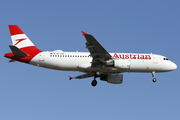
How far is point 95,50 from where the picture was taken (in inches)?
1470

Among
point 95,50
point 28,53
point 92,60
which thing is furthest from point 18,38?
point 95,50

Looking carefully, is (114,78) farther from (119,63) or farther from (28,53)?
(28,53)

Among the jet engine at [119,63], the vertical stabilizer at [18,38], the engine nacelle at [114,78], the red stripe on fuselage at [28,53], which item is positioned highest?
the vertical stabilizer at [18,38]

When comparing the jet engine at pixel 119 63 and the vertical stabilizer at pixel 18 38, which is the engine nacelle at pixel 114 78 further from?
the vertical stabilizer at pixel 18 38

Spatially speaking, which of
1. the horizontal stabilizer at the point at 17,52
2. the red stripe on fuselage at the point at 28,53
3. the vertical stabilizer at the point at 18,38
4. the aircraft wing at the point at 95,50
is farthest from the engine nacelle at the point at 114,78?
the horizontal stabilizer at the point at 17,52

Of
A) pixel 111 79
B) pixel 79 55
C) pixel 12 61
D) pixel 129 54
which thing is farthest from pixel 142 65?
pixel 12 61

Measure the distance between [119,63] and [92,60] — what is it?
366cm

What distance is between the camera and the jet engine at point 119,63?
38188 mm

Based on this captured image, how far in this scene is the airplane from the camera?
3825 centimetres

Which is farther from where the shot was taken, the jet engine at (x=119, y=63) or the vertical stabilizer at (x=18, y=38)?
the vertical stabilizer at (x=18, y=38)

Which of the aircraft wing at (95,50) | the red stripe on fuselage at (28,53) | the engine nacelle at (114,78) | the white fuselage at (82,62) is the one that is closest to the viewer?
the aircraft wing at (95,50)

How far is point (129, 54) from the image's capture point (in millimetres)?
41250

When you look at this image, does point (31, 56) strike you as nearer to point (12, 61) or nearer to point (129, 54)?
point (12, 61)

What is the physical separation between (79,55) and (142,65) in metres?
8.63
